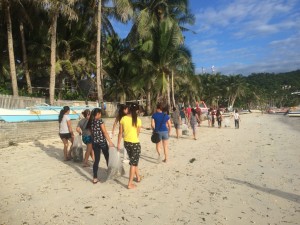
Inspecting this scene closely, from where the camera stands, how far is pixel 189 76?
32.0 metres

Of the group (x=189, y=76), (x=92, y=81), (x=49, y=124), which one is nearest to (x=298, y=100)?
(x=189, y=76)

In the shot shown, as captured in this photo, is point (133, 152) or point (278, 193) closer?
point (278, 193)

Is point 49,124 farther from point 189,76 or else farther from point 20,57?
point 189,76

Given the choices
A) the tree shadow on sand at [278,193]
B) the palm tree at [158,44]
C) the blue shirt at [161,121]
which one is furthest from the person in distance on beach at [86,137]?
the palm tree at [158,44]

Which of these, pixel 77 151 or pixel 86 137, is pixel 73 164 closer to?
pixel 77 151

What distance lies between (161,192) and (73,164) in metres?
3.35

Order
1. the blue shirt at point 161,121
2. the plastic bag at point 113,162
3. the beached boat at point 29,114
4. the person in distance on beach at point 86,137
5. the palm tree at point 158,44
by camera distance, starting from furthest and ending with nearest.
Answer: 1. the palm tree at point 158,44
2. the beached boat at point 29,114
3. the blue shirt at point 161,121
4. the person in distance on beach at point 86,137
5. the plastic bag at point 113,162

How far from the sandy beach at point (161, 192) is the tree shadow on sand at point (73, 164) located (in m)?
0.02

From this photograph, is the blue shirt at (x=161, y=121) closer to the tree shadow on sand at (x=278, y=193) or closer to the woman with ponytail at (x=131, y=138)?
the woman with ponytail at (x=131, y=138)

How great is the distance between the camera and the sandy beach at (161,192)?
4.97 metres

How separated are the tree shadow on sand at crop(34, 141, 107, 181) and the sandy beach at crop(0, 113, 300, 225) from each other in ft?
0.08

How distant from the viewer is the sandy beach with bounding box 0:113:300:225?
497 cm

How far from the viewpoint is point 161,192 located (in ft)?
20.1

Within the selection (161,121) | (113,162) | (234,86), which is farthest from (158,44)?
(234,86)
